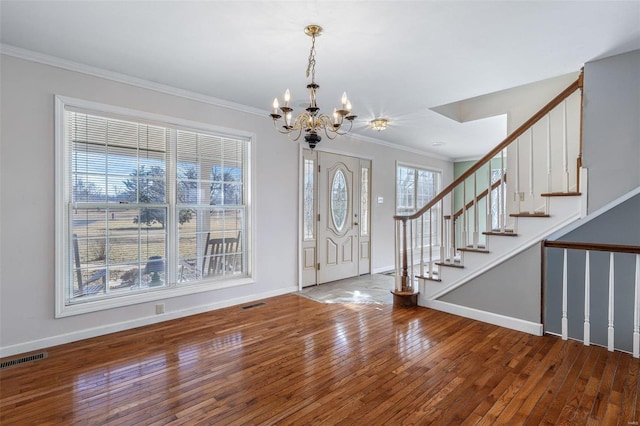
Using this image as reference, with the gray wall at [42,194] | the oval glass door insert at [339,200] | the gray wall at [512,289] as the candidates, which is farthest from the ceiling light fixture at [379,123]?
the gray wall at [512,289]

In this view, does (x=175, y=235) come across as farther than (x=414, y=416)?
Yes

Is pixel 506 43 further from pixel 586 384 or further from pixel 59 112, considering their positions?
pixel 59 112

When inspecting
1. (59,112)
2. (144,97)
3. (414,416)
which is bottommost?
(414,416)

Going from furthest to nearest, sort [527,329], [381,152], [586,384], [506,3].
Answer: [381,152], [527,329], [586,384], [506,3]

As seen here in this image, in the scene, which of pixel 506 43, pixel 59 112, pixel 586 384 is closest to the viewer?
pixel 586 384

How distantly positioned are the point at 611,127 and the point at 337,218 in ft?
12.0

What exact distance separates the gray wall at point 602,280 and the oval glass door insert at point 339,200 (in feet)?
9.76

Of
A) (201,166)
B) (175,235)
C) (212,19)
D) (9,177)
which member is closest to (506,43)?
(212,19)

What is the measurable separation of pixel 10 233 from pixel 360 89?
11.7 ft

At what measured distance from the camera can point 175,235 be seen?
376 cm

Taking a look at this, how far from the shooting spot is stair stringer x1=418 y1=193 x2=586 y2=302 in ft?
10.2

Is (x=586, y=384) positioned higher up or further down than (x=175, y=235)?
further down

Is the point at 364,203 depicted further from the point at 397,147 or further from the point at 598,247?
the point at 598,247

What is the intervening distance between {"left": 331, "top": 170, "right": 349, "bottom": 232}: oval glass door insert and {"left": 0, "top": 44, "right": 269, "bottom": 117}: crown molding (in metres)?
1.85
